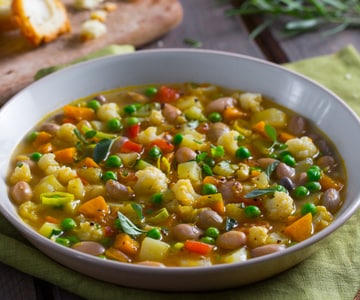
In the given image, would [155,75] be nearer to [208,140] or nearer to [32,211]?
[208,140]

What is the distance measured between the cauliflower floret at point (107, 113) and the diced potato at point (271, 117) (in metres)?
1.05

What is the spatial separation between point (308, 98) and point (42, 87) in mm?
2027

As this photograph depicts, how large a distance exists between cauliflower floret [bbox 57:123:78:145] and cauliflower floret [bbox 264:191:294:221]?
1.53m

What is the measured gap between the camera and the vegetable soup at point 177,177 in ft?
13.3

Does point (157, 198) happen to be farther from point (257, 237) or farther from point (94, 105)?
point (94, 105)

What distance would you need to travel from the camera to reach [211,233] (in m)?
4.08

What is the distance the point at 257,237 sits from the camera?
13.2 ft

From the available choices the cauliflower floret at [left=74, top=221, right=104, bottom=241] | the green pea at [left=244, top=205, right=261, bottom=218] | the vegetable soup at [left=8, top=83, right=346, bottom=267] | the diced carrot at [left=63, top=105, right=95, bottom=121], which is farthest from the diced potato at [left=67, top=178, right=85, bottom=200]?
A: the green pea at [left=244, top=205, right=261, bottom=218]

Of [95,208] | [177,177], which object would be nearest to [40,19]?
[177,177]

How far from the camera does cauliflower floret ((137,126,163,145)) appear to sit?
196 inches

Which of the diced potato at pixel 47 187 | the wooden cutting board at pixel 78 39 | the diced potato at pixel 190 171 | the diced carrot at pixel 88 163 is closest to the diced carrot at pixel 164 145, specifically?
the diced potato at pixel 190 171

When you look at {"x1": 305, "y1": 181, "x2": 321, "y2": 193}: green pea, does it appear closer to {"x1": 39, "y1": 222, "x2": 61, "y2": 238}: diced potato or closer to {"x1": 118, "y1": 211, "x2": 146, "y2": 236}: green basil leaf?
{"x1": 118, "y1": 211, "x2": 146, "y2": 236}: green basil leaf

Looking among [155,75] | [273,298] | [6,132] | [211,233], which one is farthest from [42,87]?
[273,298]

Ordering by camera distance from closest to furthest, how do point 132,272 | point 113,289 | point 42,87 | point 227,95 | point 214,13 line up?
point 132,272
point 113,289
point 42,87
point 227,95
point 214,13
